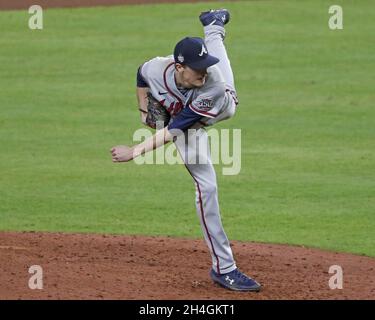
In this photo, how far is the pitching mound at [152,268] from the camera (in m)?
6.98

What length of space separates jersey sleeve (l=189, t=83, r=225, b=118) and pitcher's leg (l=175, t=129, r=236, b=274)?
11.8 inches

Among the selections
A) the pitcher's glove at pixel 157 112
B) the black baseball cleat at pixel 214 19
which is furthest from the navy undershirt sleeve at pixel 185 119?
the black baseball cleat at pixel 214 19

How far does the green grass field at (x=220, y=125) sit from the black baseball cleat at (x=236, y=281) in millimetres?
1910

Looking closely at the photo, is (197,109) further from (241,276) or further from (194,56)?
(241,276)

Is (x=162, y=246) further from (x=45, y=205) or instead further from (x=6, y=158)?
(x=6, y=158)

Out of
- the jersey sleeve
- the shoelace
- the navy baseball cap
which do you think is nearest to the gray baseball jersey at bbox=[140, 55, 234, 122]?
the jersey sleeve

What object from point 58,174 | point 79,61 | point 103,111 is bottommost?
point 58,174

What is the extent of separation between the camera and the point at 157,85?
7.16 meters

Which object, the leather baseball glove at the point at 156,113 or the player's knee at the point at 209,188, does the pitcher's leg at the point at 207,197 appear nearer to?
the player's knee at the point at 209,188

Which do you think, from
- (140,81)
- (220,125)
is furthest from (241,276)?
(220,125)

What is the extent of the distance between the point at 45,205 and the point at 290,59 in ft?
26.6

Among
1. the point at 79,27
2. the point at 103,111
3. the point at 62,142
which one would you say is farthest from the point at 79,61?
the point at 62,142

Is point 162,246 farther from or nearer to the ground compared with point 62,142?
nearer to the ground

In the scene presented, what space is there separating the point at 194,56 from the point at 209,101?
12.4 inches
